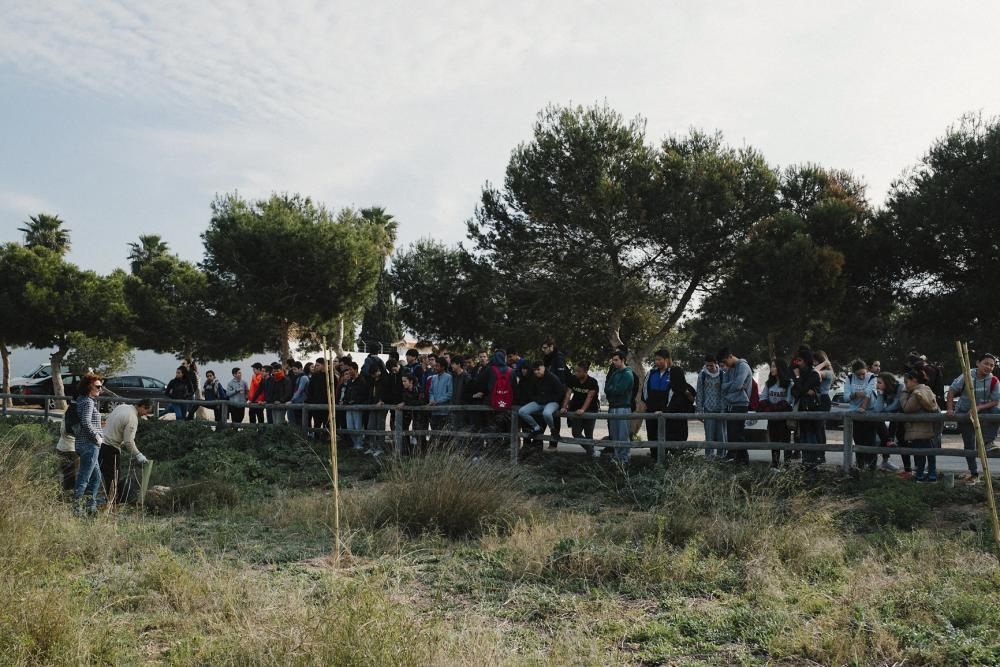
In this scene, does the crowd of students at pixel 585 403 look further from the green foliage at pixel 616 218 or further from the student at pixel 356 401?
the green foliage at pixel 616 218

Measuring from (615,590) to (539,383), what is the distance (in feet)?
21.5

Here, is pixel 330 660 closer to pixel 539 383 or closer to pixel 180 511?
pixel 180 511

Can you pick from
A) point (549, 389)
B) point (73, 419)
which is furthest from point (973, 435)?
point (73, 419)

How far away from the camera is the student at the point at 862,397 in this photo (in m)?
11.3

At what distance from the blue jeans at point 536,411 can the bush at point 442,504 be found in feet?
10.4

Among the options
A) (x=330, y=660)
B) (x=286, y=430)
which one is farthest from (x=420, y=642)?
(x=286, y=430)

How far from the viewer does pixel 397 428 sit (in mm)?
13680

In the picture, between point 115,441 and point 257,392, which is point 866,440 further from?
point 257,392

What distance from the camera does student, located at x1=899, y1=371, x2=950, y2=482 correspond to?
1007 centimetres

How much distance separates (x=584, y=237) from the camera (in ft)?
95.3

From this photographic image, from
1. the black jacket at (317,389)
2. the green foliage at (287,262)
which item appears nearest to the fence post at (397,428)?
the black jacket at (317,389)

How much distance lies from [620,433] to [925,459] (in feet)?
12.5

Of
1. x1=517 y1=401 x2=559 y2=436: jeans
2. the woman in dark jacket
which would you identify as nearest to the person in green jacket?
the woman in dark jacket

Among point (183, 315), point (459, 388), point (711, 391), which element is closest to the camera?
point (711, 391)
